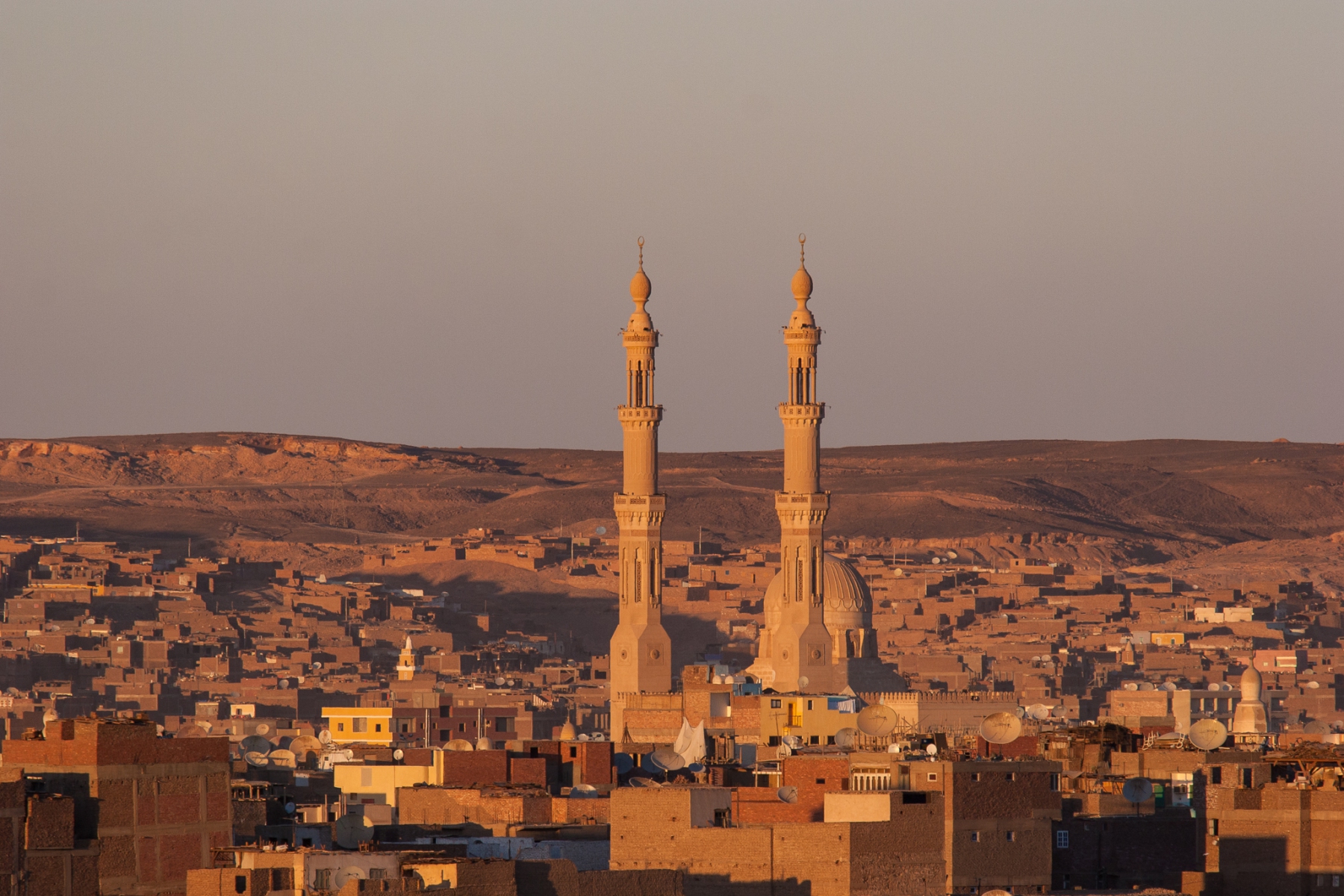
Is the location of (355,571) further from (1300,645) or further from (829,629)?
(829,629)

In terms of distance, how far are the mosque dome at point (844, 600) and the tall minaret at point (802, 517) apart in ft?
21.9

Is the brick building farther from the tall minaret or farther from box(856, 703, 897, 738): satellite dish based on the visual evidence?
the tall minaret

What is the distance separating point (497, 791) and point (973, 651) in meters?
103

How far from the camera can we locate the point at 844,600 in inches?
3730

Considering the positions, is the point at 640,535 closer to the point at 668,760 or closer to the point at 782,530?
the point at 782,530

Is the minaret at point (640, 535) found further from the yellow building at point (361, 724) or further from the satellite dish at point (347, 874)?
the satellite dish at point (347, 874)

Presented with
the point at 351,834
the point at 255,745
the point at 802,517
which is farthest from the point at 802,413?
the point at 351,834

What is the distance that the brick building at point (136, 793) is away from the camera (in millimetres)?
30094

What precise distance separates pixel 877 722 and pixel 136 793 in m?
14.4

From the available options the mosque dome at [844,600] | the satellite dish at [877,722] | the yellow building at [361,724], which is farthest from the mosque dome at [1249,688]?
the satellite dish at [877,722]

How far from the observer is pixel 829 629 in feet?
304

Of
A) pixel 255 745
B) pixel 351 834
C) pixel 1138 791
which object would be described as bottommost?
pixel 351 834

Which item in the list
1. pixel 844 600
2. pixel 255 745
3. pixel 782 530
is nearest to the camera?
pixel 255 745

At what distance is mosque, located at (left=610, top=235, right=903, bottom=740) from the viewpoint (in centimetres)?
8381
